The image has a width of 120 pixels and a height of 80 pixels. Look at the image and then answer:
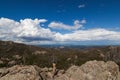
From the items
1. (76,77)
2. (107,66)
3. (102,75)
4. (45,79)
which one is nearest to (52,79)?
(45,79)

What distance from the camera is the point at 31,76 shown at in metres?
31.6

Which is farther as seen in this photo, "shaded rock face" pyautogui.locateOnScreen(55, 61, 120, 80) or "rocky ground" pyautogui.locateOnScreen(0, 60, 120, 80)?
"shaded rock face" pyautogui.locateOnScreen(55, 61, 120, 80)

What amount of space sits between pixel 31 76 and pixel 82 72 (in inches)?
433

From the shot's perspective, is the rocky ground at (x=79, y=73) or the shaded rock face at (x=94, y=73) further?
the shaded rock face at (x=94, y=73)

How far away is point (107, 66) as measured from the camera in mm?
39250

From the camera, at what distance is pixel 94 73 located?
3609 cm

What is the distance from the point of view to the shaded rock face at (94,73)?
116ft

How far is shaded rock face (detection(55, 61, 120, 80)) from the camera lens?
35.3m

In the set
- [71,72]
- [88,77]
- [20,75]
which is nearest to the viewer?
[20,75]

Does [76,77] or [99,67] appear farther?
[99,67]

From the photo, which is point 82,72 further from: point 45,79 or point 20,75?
point 20,75

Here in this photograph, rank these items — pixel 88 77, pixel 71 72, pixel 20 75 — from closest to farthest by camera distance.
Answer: pixel 20 75
pixel 88 77
pixel 71 72

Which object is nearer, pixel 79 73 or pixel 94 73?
pixel 94 73

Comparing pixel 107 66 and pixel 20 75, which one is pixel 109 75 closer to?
pixel 107 66
